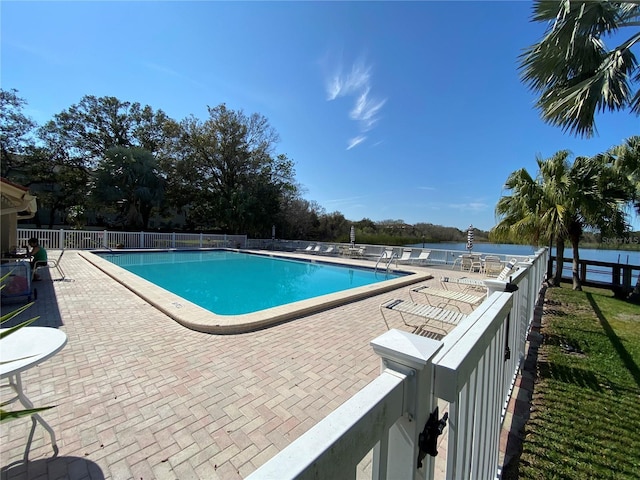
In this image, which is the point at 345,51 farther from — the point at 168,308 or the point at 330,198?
the point at 330,198

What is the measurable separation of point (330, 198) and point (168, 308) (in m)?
23.4

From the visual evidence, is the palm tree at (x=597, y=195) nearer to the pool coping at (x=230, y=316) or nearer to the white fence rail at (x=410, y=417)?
the pool coping at (x=230, y=316)

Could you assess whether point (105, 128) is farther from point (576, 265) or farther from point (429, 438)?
point (576, 265)

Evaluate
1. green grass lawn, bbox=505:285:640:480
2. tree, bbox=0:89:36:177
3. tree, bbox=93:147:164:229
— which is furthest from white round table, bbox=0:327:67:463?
tree, bbox=0:89:36:177

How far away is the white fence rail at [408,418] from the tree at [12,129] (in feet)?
91.9

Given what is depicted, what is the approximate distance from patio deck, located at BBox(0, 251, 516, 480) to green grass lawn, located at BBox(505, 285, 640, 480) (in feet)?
4.84

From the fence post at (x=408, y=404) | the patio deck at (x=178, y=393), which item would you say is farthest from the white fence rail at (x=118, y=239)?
the fence post at (x=408, y=404)

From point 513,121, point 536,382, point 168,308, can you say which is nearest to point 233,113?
point 513,121

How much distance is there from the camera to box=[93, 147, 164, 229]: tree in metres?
18.6

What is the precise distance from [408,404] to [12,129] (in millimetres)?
28851

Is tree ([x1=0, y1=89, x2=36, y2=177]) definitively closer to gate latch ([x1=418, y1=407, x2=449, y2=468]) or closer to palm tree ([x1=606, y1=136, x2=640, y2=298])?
gate latch ([x1=418, y1=407, x2=449, y2=468])

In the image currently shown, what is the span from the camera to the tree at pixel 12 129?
18.4 m

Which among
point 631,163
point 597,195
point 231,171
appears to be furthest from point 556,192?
point 231,171

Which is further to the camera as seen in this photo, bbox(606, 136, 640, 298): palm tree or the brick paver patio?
bbox(606, 136, 640, 298): palm tree
